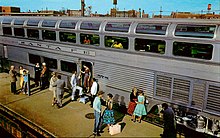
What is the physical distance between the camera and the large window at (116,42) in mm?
9027

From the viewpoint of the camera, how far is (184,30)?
749 cm

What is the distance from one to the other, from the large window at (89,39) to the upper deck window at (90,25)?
310 mm

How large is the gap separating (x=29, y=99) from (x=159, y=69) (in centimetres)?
654

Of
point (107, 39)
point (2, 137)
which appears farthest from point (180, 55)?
point (2, 137)

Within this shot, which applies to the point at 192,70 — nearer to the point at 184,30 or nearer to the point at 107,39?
the point at 184,30

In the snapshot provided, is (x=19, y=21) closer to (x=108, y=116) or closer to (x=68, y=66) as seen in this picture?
(x=68, y=66)

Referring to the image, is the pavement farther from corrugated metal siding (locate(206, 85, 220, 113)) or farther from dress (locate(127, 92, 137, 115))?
corrugated metal siding (locate(206, 85, 220, 113))

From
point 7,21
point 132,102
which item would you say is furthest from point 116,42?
point 7,21

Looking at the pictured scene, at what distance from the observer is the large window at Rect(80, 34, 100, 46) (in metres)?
10.0

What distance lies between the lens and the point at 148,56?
8.33m

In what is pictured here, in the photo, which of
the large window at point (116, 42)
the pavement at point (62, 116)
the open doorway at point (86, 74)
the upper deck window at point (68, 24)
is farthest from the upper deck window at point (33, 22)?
the large window at point (116, 42)

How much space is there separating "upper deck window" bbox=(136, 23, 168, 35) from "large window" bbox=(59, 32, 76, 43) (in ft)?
12.0

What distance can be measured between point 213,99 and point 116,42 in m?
4.19

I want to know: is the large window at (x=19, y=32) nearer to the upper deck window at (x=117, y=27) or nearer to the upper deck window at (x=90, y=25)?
the upper deck window at (x=90, y=25)
